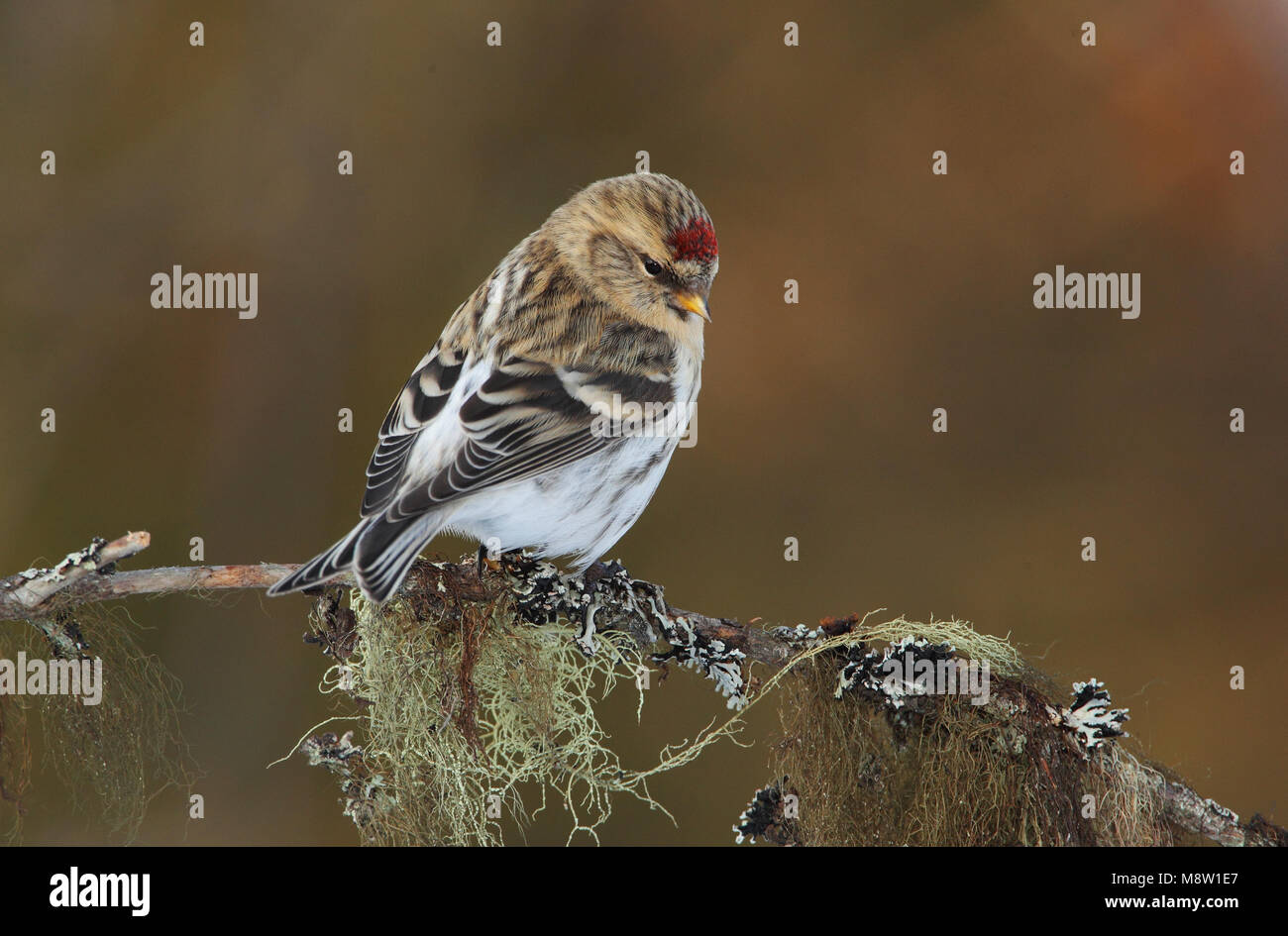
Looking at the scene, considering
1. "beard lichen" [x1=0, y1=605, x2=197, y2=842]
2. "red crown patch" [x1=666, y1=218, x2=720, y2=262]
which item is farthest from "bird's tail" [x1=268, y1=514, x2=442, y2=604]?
"red crown patch" [x1=666, y1=218, x2=720, y2=262]

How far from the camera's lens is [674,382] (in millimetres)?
2850

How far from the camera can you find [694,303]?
9.55 feet

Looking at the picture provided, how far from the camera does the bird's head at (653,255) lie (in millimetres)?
2902

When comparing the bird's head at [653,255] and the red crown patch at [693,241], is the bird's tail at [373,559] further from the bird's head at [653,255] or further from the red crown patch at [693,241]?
the red crown patch at [693,241]

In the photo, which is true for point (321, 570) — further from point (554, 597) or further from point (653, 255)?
point (653, 255)

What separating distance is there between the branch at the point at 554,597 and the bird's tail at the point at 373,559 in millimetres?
98

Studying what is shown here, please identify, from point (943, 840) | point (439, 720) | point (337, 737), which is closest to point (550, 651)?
point (439, 720)

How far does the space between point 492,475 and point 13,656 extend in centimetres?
97

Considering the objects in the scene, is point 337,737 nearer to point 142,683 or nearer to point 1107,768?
point 142,683

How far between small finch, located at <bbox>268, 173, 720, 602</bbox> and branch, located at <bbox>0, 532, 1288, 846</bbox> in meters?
0.11

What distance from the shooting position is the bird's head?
2902mm

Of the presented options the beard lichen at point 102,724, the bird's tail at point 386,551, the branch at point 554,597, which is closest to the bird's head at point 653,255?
the branch at point 554,597

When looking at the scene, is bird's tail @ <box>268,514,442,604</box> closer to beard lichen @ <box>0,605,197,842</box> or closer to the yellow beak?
beard lichen @ <box>0,605,197,842</box>

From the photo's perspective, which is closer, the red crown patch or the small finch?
the small finch
